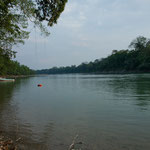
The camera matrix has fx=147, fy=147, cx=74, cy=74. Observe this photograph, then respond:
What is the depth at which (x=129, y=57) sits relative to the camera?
133 m

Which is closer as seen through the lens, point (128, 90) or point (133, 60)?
point (128, 90)

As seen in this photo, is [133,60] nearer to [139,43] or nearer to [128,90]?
[139,43]

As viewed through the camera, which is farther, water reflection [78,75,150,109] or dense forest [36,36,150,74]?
dense forest [36,36,150,74]

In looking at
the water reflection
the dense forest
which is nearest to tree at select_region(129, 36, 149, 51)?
the dense forest

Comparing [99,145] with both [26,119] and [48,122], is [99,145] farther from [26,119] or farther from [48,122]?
[26,119]

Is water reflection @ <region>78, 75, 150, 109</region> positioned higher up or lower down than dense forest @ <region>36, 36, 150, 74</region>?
lower down

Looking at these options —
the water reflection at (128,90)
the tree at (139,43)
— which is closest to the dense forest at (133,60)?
the tree at (139,43)

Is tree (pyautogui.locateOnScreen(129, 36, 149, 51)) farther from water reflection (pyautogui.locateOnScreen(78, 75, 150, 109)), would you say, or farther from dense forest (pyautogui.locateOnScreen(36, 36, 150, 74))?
water reflection (pyautogui.locateOnScreen(78, 75, 150, 109))

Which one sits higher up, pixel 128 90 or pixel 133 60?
pixel 133 60

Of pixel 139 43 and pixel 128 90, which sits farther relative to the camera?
pixel 139 43

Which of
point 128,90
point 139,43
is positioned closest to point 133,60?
point 139,43

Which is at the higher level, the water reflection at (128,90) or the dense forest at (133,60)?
the dense forest at (133,60)

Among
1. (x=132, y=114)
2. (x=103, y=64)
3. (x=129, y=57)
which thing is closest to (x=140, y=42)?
(x=129, y=57)

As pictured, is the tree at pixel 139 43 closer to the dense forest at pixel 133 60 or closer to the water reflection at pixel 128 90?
the dense forest at pixel 133 60
